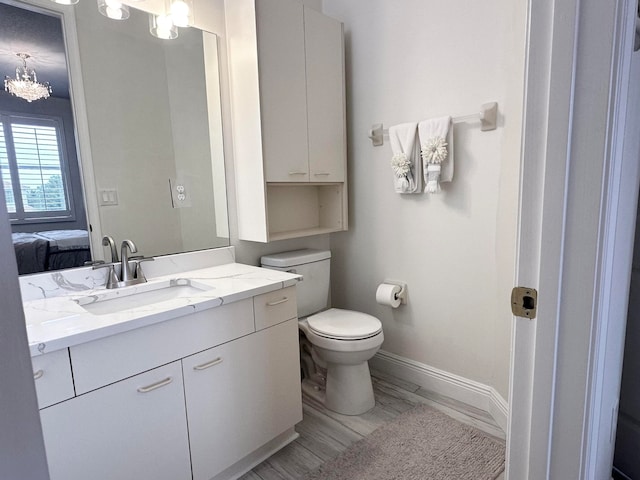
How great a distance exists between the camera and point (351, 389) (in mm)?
2029

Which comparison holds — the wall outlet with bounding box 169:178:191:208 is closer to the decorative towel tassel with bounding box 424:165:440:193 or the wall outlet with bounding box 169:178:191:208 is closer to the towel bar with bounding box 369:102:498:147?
the decorative towel tassel with bounding box 424:165:440:193

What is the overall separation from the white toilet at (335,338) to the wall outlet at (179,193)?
55cm

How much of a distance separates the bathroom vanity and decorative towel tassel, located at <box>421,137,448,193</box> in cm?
89

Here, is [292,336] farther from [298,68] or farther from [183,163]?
[298,68]

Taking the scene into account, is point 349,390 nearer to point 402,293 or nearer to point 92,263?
point 402,293

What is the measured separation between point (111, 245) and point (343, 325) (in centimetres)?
122

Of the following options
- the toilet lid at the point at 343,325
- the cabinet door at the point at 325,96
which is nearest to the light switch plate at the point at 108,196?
the cabinet door at the point at 325,96

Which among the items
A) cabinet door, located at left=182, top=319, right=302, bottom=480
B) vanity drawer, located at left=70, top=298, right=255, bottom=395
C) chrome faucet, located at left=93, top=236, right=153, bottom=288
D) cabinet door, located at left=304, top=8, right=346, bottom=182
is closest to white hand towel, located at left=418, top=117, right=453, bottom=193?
cabinet door, located at left=304, top=8, right=346, bottom=182

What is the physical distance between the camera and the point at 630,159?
925 mm

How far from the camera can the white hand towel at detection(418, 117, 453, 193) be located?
1.92m

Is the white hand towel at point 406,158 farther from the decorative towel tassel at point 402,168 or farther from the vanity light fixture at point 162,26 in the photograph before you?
the vanity light fixture at point 162,26

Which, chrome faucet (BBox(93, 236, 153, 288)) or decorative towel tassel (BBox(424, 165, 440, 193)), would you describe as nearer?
chrome faucet (BBox(93, 236, 153, 288))

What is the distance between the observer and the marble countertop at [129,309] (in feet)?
3.52

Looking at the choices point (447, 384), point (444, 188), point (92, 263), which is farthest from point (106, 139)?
point (447, 384)
